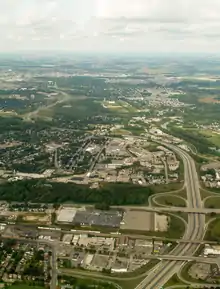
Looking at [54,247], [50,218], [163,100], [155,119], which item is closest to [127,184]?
[50,218]

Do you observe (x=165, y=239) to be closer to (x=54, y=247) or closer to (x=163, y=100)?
(x=54, y=247)

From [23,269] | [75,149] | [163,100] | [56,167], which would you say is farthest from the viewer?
[163,100]

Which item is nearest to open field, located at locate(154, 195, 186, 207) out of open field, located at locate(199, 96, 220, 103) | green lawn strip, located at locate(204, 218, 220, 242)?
green lawn strip, located at locate(204, 218, 220, 242)

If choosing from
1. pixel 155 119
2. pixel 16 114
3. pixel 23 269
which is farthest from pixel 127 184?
pixel 16 114

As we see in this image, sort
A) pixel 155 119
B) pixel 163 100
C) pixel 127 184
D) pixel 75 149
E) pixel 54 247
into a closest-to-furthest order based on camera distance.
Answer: pixel 54 247
pixel 127 184
pixel 75 149
pixel 155 119
pixel 163 100

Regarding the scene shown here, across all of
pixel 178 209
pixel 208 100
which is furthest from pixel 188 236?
pixel 208 100

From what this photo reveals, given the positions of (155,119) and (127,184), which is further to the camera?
(155,119)

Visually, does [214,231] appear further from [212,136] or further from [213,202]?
[212,136]

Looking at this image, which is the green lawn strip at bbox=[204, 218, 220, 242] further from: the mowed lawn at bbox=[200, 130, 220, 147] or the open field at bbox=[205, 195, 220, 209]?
the mowed lawn at bbox=[200, 130, 220, 147]
